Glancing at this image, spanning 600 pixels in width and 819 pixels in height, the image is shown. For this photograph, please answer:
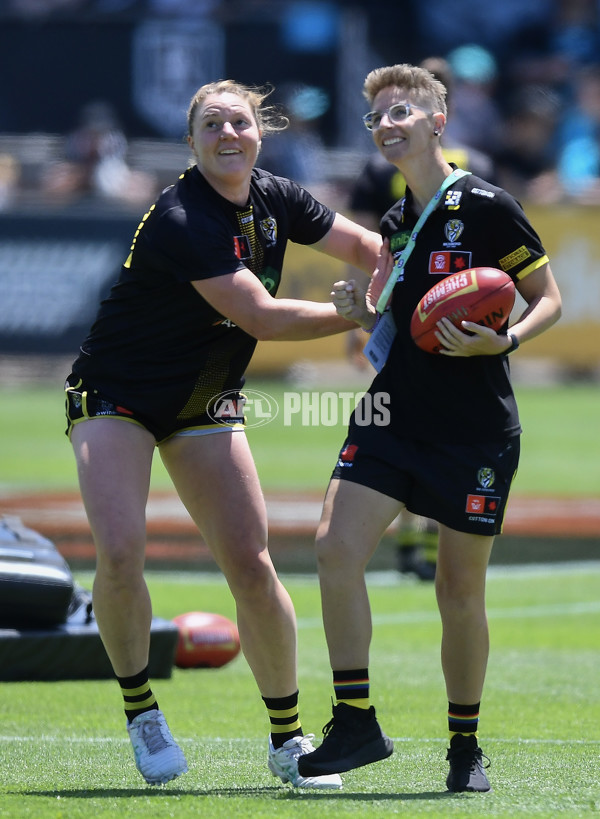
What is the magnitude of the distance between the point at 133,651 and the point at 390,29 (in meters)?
19.7

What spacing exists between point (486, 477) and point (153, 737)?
1.39m

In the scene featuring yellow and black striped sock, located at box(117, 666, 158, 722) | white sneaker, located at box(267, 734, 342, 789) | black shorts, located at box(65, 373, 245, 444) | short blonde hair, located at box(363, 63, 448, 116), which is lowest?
white sneaker, located at box(267, 734, 342, 789)

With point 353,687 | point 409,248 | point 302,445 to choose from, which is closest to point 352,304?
point 409,248

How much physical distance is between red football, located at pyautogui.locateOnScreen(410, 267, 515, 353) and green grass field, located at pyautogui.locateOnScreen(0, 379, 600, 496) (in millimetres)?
7961

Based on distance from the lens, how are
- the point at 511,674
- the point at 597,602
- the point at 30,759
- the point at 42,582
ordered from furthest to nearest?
the point at 597,602
the point at 511,674
the point at 42,582
the point at 30,759

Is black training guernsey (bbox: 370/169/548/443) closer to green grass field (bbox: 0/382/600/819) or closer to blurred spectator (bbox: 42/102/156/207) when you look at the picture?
green grass field (bbox: 0/382/600/819)

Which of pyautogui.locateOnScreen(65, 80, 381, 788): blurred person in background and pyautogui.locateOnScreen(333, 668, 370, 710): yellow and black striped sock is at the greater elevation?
pyautogui.locateOnScreen(65, 80, 381, 788): blurred person in background

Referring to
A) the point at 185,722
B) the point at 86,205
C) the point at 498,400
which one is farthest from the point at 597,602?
the point at 86,205

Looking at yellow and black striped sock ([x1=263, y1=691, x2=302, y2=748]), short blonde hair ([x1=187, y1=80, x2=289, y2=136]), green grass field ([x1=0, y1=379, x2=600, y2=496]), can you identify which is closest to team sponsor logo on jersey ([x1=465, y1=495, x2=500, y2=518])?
yellow and black striped sock ([x1=263, y1=691, x2=302, y2=748])

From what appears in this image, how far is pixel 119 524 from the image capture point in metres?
4.76

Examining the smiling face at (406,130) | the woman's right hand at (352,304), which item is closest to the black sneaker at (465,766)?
the woman's right hand at (352,304)

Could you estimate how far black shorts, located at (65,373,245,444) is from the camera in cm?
490

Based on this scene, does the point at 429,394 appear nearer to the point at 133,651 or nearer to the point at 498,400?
the point at 498,400

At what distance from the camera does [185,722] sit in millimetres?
5801
